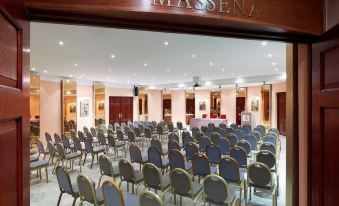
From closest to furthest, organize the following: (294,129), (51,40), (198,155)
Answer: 1. (294,129)
2. (198,155)
3. (51,40)

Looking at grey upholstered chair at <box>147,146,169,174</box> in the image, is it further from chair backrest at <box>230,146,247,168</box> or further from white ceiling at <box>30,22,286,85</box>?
white ceiling at <box>30,22,286,85</box>

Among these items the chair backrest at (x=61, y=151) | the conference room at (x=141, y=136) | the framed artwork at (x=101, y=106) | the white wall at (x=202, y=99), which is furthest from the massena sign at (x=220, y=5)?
the white wall at (x=202, y=99)

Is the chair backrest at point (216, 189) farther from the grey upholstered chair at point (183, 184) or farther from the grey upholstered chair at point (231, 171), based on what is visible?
the grey upholstered chair at point (231, 171)

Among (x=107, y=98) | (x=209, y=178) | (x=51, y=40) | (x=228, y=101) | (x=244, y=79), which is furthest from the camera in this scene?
(x=228, y=101)

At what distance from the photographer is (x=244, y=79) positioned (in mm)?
14922

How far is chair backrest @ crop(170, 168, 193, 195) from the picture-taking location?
369 centimetres

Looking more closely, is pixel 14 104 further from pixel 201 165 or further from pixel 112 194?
pixel 201 165

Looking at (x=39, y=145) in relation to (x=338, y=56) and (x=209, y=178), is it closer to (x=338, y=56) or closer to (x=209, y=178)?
(x=209, y=178)

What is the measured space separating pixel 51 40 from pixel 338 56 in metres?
6.16

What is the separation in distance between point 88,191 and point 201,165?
2348 mm

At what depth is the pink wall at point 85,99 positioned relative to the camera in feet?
47.1

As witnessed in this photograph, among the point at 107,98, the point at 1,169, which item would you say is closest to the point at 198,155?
the point at 1,169

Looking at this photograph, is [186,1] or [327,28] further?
[327,28]

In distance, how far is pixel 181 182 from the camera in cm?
379
